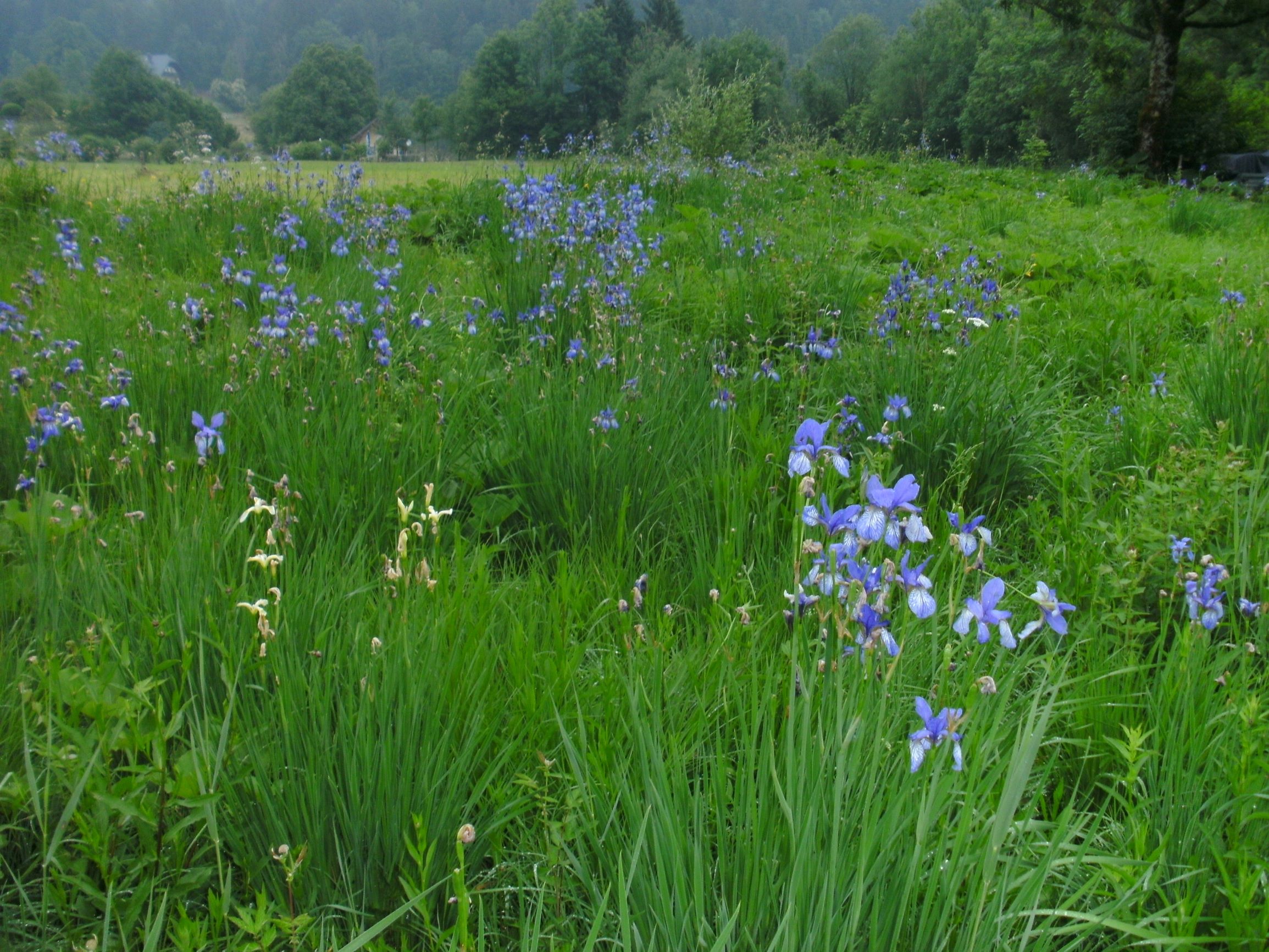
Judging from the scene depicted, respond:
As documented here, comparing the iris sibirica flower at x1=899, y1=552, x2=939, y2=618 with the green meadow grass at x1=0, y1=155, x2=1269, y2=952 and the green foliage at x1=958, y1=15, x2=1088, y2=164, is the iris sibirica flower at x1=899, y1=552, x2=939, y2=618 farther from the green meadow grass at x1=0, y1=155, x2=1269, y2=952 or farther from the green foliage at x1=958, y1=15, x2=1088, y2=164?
the green foliage at x1=958, y1=15, x2=1088, y2=164

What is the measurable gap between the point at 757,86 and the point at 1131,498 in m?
13.6

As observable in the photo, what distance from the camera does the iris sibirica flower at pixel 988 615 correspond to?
125 cm

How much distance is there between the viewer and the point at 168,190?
21.8 ft

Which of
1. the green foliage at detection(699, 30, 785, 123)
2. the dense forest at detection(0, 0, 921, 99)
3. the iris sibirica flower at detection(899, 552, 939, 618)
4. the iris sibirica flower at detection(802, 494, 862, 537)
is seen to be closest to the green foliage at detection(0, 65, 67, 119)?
the iris sibirica flower at detection(802, 494, 862, 537)

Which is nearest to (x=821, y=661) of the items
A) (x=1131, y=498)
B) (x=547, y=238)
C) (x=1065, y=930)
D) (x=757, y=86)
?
(x=1065, y=930)

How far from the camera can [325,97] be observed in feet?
141

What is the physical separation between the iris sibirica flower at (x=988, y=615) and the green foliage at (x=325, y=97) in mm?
43768

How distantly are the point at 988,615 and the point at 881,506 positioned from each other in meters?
0.25

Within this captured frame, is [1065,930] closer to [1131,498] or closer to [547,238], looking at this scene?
[1131,498]

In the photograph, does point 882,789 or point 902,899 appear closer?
point 902,899

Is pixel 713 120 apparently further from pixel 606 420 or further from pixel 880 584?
pixel 880 584

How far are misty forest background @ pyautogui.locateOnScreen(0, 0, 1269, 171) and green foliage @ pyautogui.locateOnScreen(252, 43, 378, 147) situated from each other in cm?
14

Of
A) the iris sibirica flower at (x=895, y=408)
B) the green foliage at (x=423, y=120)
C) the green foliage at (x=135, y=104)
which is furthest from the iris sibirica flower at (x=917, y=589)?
the green foliage at (x=423, y=120)

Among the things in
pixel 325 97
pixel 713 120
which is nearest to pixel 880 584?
pixel 713 120
